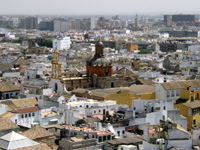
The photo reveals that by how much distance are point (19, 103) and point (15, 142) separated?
12.6 metres

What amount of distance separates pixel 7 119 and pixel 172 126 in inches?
420

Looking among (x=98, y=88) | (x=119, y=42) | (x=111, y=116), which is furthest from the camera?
(x=119, y=42)

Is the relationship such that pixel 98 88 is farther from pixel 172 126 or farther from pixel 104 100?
pixel 172 126

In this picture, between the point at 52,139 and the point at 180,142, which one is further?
the point at 52,139

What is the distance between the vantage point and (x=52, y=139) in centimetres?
2892

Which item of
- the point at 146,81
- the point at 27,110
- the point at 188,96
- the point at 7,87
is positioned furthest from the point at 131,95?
the point at 7,87

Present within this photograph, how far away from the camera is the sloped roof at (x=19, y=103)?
123 feet

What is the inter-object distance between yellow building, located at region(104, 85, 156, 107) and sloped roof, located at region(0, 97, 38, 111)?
5.58 metres

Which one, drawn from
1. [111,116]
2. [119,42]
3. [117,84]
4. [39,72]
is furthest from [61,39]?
[111,116]

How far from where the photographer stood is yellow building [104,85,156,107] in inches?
1587

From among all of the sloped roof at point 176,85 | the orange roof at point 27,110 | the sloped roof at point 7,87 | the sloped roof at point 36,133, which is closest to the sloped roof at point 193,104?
the sloped roof at point 176,85

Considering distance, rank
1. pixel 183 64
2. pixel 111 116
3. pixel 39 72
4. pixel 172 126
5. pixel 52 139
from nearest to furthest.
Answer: pixel 172 126 < pixel 52 139 < pixel 111 116 < pixel 39 72 < pixel 183 64

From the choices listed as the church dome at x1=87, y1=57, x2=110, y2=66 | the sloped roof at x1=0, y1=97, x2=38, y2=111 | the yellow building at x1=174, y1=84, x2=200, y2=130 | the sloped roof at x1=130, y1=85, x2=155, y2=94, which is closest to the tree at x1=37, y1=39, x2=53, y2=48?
the church dome at x1=87, y1=57, x2=110, y2=66

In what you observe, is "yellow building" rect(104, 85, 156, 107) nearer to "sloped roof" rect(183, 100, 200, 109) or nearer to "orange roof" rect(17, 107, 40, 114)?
"sloped roof" rect(183, 100, 200, 109)
